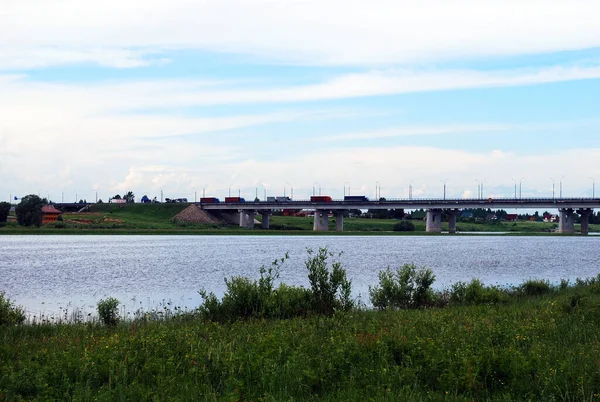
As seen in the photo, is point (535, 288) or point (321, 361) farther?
point (535, 288)

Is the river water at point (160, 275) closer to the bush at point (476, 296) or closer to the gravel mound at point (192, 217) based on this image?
the bush at point (476, 296)

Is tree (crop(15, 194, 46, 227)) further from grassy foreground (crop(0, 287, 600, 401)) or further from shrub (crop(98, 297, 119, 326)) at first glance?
grassy foreground (crop(0, 287, 600, 401))

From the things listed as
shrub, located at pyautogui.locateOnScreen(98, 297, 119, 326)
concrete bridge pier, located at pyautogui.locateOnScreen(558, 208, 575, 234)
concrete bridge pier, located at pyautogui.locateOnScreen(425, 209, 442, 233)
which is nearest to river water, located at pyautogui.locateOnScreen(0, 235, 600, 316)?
shrub, located at pyautogui.locateOnScreen(98, 297, 119, 326)

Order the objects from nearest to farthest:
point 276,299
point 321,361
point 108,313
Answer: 1. point 321,361
2. point 108,313
3. point 276,299

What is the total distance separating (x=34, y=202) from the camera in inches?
6235

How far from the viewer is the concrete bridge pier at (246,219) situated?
194125mm

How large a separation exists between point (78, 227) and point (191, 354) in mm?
151150

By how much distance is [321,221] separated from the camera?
618 ft

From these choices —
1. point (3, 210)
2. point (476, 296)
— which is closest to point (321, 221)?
point (3, 210)

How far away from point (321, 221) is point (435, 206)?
110ft

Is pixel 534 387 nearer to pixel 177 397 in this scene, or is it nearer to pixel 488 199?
pixel 177 397

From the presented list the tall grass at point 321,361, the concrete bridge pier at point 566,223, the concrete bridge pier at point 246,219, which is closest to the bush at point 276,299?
the tall grass at point 321,361

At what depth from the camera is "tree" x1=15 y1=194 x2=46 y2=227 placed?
15650 centimetres

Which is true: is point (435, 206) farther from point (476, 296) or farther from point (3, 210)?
point (476, 296)
